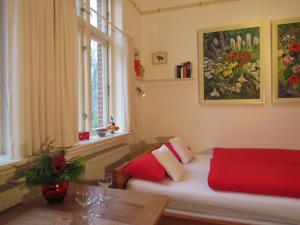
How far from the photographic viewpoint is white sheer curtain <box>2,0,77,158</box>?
1506 millimetres

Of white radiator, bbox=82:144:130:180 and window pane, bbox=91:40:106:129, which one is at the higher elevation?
window pane, bbox=91:40:106:129

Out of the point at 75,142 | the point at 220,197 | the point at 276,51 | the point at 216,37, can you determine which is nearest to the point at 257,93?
the point at 276,51

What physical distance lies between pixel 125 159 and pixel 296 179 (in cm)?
196

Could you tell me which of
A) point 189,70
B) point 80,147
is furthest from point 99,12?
point 80,147

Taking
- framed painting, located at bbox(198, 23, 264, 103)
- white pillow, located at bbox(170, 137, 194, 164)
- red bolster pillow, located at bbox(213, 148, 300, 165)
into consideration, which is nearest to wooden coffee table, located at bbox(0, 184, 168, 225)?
white pillow, located at bbox(170, 137, 194, 164)

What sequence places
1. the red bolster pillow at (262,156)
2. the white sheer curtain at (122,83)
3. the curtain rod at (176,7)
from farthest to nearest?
the curtain rod at (176,7) → the white sheer curtain at (122,83) → the red bolster pillow at (262,156)

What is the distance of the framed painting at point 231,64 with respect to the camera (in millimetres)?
3396

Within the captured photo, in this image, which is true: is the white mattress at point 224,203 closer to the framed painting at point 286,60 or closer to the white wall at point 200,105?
the white wall at point 200,105

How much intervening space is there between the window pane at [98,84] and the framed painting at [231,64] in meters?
1.56

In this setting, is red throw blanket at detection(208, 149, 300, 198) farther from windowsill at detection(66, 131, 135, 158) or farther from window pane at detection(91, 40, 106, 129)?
window pane at detection(91, 40, 106, 129)

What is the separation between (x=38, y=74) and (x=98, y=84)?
4.61 feet

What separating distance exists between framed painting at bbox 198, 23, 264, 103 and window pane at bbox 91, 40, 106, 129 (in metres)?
1.56

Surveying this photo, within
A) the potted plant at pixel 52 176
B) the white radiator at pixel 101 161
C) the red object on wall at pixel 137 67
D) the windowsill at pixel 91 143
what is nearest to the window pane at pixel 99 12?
the red object on wall at pixel 137 67

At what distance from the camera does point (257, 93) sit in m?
3.40
